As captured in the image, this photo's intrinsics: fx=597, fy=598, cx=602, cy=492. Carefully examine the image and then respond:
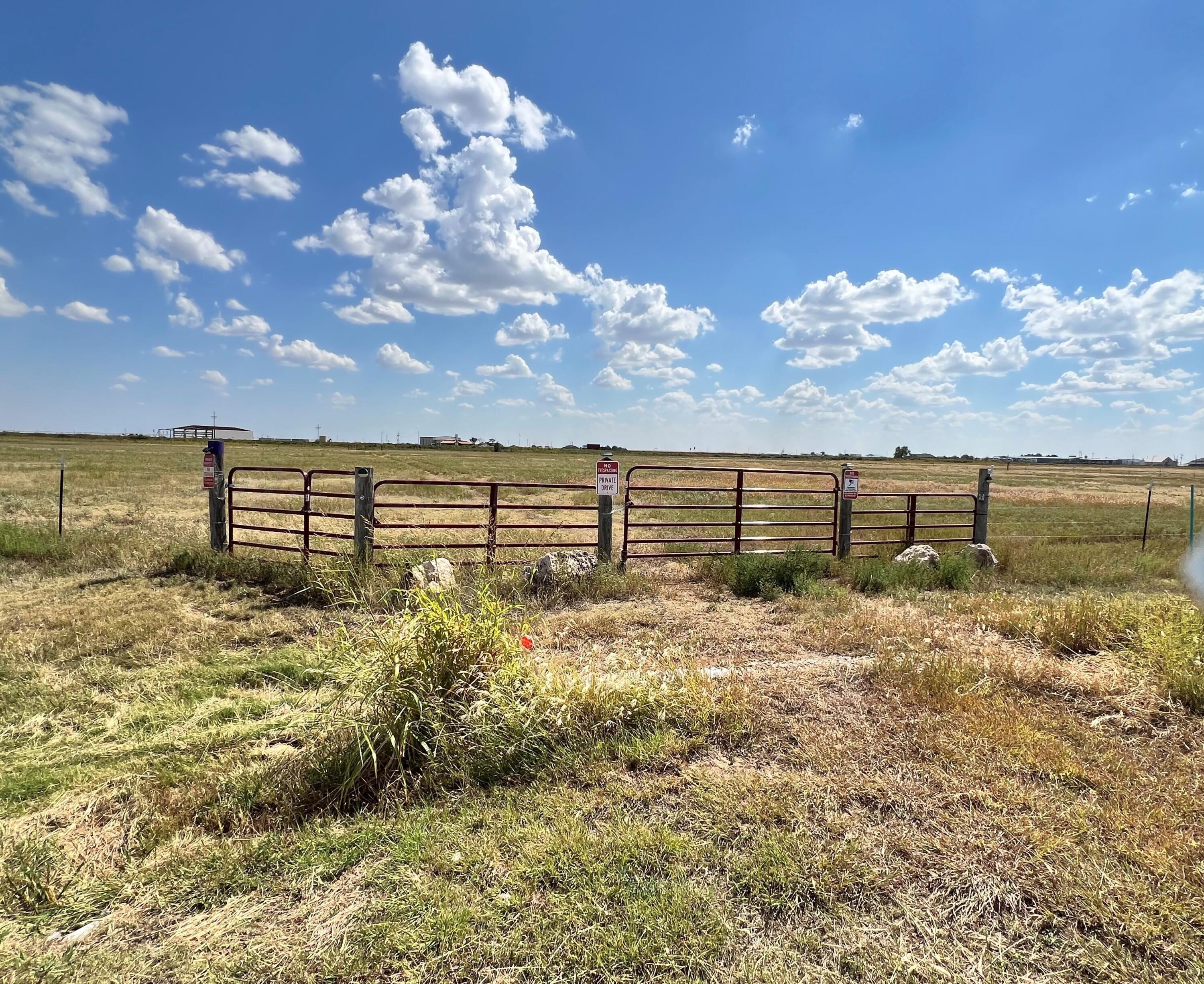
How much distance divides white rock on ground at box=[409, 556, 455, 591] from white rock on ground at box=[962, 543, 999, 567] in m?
8.63

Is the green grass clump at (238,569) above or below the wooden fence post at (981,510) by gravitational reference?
below

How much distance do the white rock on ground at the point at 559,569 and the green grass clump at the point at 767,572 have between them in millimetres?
1997

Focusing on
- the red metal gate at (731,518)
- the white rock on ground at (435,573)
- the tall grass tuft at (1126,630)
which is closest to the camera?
the tall grass tuft at (1126,630)

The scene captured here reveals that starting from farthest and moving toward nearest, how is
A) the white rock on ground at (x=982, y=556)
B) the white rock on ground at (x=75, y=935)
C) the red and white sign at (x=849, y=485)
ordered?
the white rock on ground at (x=982, y=556), the red and white sign at (x=849, y=485), the white rock on ground at (x=75, y=935)

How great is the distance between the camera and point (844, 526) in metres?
10.5

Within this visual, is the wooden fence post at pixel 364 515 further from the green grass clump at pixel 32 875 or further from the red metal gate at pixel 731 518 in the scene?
the green grass clump at pixel 32 875

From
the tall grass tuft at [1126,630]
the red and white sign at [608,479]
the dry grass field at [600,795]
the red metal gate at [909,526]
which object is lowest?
the dry grass field at [600,795]

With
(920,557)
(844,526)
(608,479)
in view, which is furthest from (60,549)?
(920,557)

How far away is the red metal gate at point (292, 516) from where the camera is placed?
27.4ft

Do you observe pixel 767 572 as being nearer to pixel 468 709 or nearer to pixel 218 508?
pixel 468 709

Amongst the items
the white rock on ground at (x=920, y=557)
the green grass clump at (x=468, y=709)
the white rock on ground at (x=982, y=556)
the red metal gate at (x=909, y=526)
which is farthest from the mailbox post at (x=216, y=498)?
the white rock on ground at (x=982, y=556)

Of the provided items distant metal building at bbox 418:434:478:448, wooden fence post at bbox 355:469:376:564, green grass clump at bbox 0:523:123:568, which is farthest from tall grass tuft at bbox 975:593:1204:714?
distant metal building at bbox 418:434:478:448

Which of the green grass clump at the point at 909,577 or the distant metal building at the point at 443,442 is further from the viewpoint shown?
the distant metal building at the point at 443,442

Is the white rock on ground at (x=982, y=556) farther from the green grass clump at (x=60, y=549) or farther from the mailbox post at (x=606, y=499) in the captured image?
the green grass clump at (x=60, y=549)
